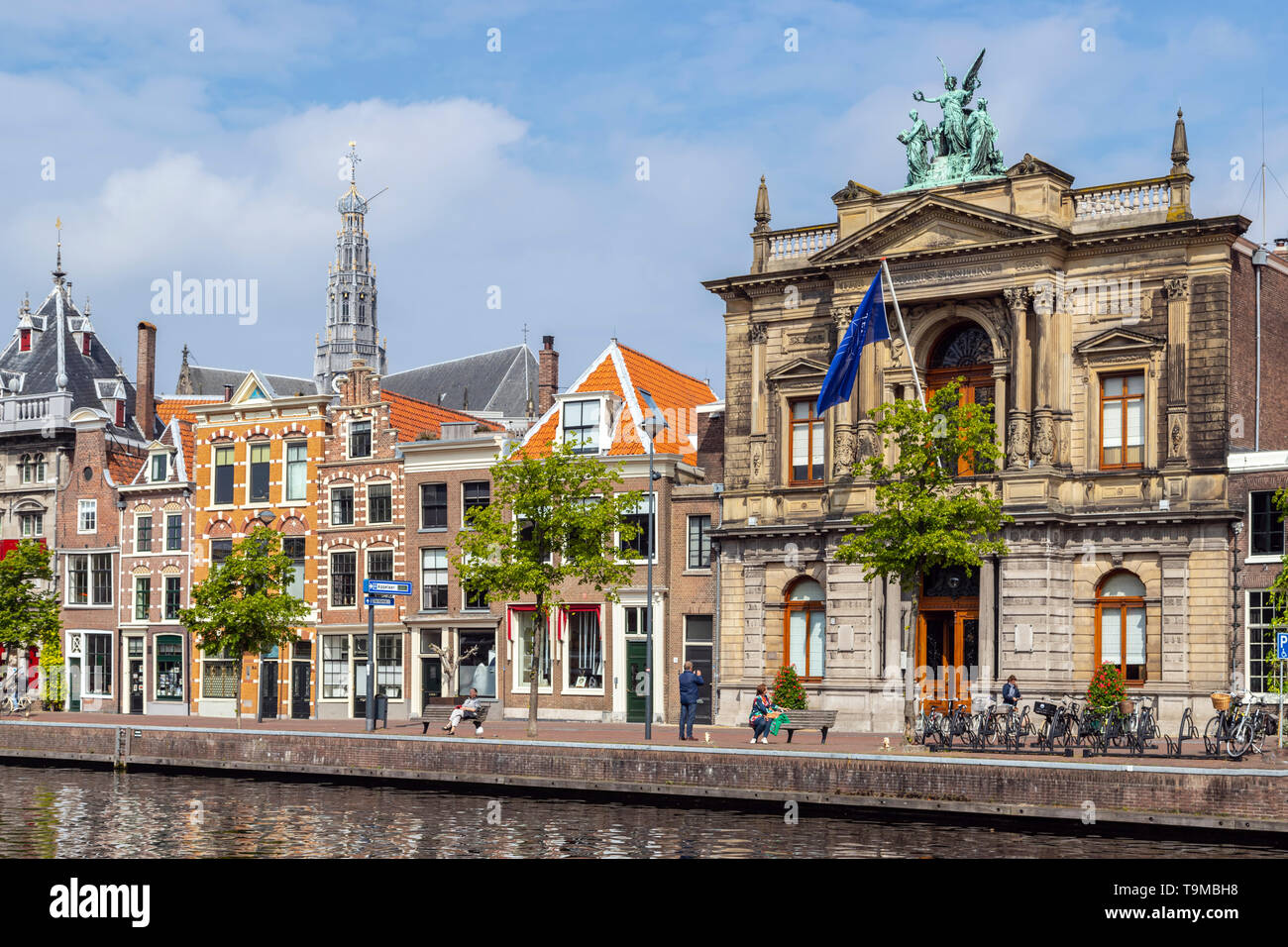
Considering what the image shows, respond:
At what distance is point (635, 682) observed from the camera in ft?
165

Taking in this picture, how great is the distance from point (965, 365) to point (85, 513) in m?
34.9

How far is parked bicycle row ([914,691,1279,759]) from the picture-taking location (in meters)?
33.2

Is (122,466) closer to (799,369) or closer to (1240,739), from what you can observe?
(799,369)

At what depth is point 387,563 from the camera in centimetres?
5534

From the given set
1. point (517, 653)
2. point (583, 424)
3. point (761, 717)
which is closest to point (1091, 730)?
point (761, 717)

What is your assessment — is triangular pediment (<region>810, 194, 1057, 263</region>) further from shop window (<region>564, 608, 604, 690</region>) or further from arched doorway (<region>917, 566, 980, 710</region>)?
shop window (<region>564, 608, 604, 690</region>)

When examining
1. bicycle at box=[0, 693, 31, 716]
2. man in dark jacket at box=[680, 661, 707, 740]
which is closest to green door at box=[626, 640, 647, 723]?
man in dark jacket at box=[680, 661, 707, 740]

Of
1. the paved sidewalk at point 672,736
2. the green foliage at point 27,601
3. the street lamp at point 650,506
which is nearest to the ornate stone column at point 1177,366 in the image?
the paved sidewalk at point 672,736

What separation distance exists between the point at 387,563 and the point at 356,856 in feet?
97.6

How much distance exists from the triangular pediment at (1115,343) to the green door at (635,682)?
1617 cm

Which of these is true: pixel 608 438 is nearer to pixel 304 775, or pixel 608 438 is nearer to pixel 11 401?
pixel 304 775

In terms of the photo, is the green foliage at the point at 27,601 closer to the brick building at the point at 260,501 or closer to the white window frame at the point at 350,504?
the brick building at the point at 260,501

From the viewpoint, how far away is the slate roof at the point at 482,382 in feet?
307
